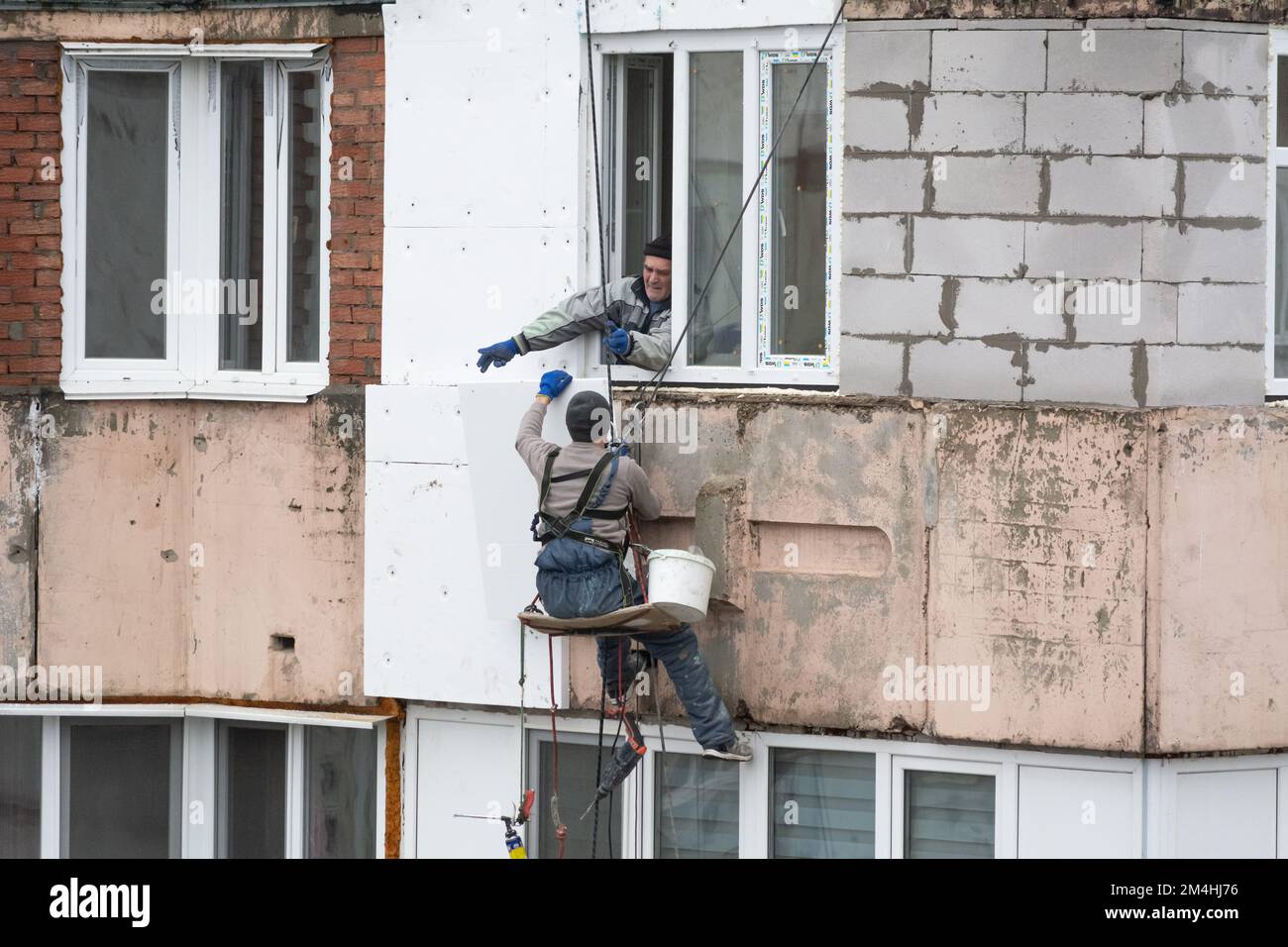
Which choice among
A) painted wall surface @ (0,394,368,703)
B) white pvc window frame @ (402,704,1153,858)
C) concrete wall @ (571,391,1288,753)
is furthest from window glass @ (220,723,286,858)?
concrete wall @ (571,391,1288,753)

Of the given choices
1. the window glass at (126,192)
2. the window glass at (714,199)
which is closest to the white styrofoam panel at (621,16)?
the window glass at (714,199)

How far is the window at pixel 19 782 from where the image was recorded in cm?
927

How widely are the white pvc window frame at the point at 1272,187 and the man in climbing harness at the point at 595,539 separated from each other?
2876 mm

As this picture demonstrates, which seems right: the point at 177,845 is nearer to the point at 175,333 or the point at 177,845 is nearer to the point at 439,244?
the point at 175,333

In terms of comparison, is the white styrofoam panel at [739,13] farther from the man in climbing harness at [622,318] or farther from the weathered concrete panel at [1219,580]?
the weathered concrete panel at [1219,580]

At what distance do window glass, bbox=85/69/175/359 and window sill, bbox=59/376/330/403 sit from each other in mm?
238

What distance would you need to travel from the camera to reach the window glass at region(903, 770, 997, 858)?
7.98m

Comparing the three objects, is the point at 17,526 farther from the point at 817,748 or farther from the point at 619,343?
the point at 817,748

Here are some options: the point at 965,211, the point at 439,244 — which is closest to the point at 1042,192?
the point at 965,211

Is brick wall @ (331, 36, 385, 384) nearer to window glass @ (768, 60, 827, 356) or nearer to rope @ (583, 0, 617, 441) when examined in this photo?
rope @ (583, 0, 617, 441)

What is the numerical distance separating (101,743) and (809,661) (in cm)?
394

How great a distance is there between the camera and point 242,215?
902cm

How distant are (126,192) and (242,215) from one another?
63cm

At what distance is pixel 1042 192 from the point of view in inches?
302
